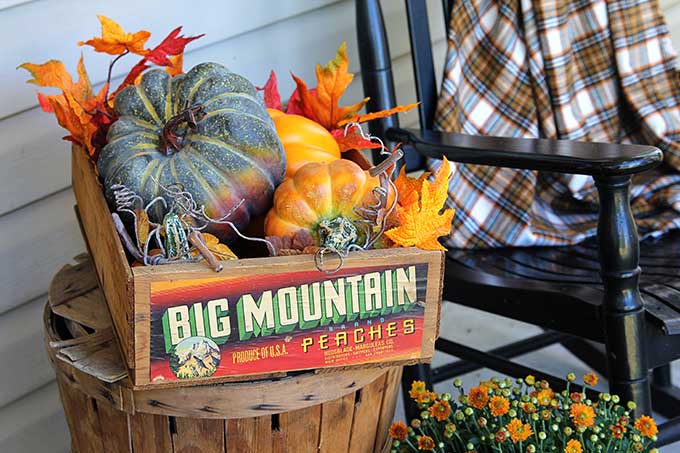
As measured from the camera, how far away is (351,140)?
3.76 feet

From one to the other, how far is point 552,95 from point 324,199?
0.78m

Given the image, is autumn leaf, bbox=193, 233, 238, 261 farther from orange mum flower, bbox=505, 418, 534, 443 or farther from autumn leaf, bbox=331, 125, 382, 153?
orange mum flower, bbox=505, 418, 534, 443

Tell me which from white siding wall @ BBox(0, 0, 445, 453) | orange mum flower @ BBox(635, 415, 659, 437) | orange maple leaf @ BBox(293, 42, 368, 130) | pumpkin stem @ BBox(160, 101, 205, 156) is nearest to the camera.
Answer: pumpkin stem @ BBox(160, 101, 205, 156)

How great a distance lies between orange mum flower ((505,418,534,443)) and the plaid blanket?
1.76 feet

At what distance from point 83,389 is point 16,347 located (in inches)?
21.6

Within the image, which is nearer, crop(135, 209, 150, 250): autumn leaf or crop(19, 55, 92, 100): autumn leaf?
crop(135, 209, 150, 250): autumn leaf

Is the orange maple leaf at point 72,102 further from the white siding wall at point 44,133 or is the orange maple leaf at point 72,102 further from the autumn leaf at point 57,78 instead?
the white siding wall at point 44,133

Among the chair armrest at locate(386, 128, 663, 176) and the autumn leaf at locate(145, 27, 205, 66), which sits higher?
the autumn leaf at locate(145, 27, 205, 66)

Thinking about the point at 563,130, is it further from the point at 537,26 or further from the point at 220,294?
the point at 220,294

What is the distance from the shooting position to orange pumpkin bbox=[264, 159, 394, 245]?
95cm

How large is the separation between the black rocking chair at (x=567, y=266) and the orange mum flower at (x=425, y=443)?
0.94ft

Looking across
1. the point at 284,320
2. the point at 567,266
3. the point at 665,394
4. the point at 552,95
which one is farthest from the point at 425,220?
the point at 665,394

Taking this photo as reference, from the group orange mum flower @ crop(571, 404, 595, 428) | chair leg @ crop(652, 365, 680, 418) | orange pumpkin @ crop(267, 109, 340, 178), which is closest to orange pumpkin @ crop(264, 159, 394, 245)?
orange pumpkin @ crop(267, 109, 340, 178)

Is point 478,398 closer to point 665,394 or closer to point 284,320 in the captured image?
point 284,320
